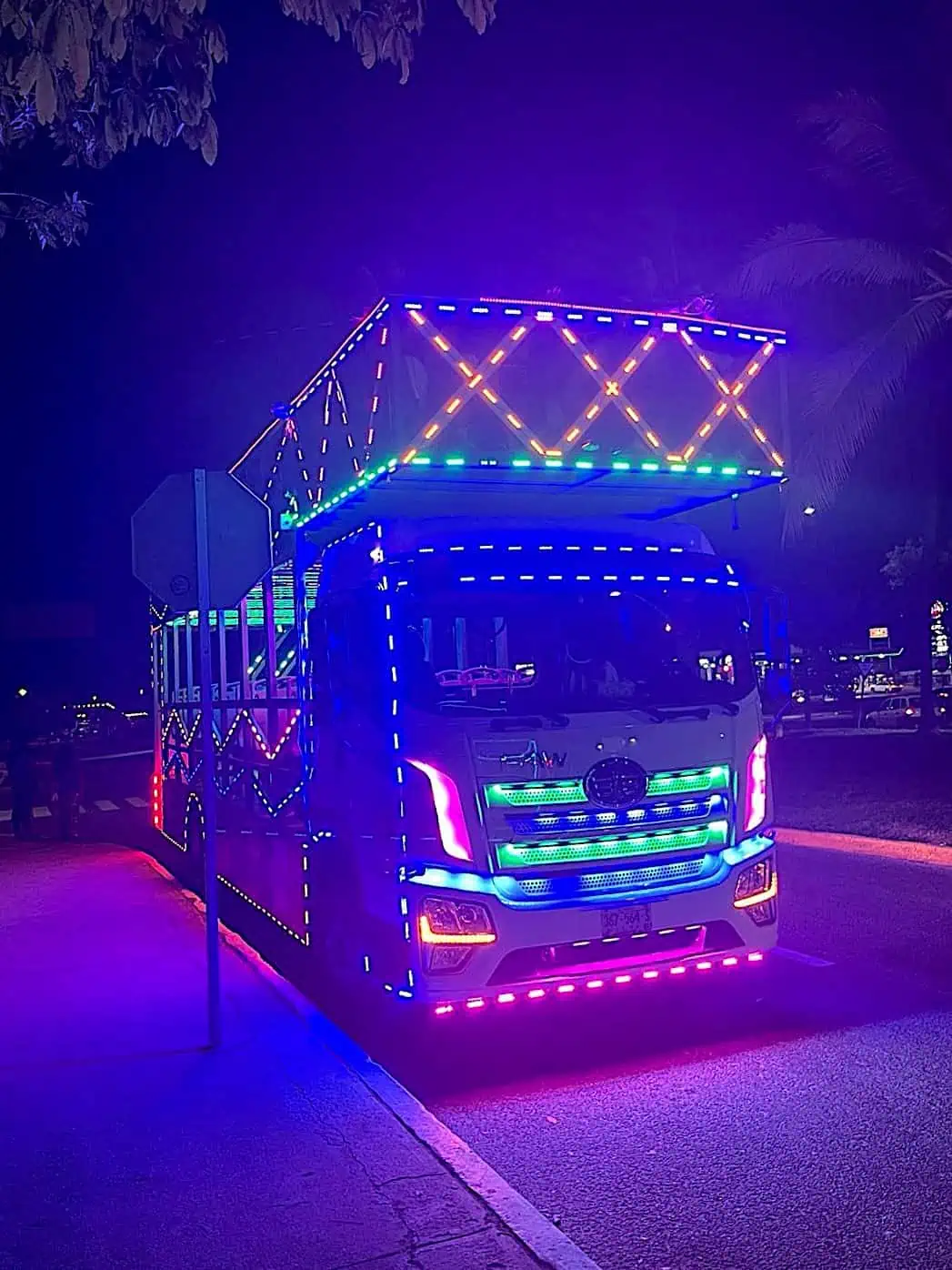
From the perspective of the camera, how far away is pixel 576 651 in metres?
6.79

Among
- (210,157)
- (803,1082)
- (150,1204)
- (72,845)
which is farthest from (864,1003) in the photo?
(72,845)

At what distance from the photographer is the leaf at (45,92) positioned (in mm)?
5164

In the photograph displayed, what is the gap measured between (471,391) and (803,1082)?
3.90 m

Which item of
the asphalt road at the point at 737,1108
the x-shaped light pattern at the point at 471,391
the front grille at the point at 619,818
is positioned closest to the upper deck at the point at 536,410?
the x-shaped light pattern at the point at 471,391

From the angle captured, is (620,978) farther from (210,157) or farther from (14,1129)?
(210,157)

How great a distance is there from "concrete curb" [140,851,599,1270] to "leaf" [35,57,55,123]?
14.8ft

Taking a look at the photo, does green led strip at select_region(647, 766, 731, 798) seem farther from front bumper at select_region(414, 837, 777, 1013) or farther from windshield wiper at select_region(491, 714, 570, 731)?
windshield wiper at select_region(491, 714, 570, 731)

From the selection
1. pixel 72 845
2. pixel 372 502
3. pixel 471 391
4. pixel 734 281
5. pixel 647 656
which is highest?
pixel 734 281

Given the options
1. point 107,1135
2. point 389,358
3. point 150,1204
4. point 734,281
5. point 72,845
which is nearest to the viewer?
point 150,1204

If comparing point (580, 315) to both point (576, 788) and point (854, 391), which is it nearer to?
point (576, 788)

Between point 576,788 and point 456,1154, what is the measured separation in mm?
1946

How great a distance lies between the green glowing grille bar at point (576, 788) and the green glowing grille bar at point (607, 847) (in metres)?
0.20

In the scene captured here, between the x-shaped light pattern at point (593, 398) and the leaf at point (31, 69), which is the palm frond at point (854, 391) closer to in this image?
the x-shaped light pattern at point (593, 398)

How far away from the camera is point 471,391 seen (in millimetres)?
6863
